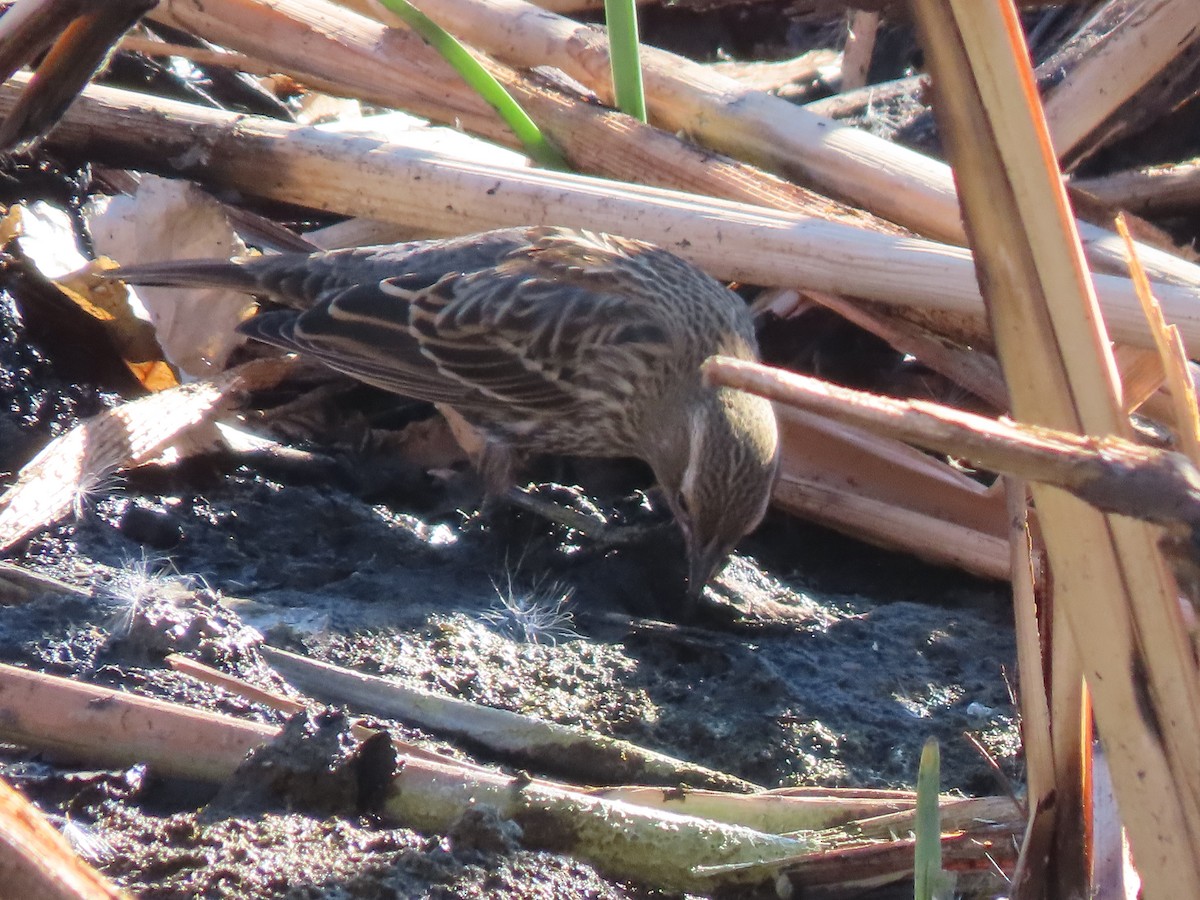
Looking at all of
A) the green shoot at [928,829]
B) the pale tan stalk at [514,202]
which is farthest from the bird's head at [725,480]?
the green shoot at [928,829]

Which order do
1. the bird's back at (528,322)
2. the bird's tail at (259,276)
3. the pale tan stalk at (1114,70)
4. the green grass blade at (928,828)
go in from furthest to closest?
1. the bird's back at (528,322)
2. the bird's tail at (259,276)
3. the pale tan stalk at (1114,70)
4. the green grass blade at (928,828)

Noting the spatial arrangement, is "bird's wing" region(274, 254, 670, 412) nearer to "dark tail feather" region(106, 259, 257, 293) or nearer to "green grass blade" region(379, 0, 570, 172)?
"dark tail feather" region(106, 259, 257, 293)

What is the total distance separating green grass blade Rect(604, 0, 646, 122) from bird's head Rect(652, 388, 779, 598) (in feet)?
2.91

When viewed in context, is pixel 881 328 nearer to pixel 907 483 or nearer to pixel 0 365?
pixel 907 483

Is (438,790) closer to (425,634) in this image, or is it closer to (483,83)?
(425,634)

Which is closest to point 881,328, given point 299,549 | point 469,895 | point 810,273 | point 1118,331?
point 810,273

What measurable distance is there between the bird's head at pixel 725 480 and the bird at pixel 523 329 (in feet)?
0.62

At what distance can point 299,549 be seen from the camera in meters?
3.61

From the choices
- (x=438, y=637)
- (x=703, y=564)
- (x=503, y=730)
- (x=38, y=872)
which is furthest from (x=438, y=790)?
(x=703, y=564)

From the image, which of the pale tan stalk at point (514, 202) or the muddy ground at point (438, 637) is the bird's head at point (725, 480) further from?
the pale tan stalk at point (514, 202)

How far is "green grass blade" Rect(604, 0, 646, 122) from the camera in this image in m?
3.86

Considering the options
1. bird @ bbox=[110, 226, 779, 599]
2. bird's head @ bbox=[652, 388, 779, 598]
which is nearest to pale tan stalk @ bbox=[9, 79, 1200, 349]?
bird @ bbox=[110, 226, 779, 599]

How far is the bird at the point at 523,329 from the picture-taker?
169 inches

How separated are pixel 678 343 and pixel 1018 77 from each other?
2994mm
